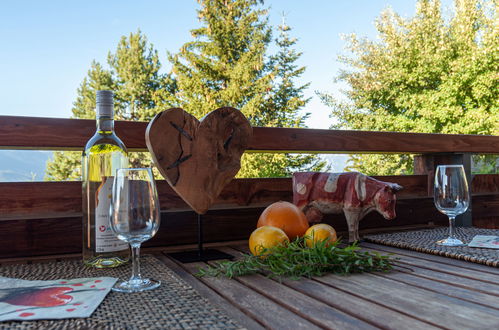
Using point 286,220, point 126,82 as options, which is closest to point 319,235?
point 286,220

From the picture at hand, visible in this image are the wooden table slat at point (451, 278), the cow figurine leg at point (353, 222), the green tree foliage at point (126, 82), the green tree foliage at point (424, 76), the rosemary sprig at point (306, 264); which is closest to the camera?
the wooden table slat at point (451, 278)

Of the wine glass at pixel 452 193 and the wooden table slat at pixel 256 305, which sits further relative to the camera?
the wine glass at pixel 452 193

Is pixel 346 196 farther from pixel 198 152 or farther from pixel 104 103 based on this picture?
pixel 104 103

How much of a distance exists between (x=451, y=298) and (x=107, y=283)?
0.59 meters

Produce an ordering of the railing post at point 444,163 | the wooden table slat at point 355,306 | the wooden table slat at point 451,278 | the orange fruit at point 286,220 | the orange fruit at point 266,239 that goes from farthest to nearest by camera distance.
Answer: the railing post at point 444,163 → the orange fruit at point 286,220 → the orange fruit at point 266,239 → the wooden table slat at point 451,278 → the wooden table slat at point 355,306

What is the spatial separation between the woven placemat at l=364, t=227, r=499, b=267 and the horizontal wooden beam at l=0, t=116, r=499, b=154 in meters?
0.45

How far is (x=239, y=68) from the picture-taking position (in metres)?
12.6

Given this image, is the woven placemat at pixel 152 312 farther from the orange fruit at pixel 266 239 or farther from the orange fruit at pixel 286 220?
the orange fruit at pixel 286 220

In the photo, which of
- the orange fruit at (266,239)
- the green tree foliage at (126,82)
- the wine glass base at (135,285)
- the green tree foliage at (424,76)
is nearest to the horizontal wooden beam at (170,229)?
the orange fruit at (266,239)

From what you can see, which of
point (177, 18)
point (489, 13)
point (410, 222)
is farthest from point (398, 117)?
point (177, 18)

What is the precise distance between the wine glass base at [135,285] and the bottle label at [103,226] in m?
0.17

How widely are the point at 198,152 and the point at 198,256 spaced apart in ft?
0.87

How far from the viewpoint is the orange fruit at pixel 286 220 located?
1.09m

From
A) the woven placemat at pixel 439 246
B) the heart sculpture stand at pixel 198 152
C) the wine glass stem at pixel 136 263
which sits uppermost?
the heart sculpture stand at pixel 198 152
